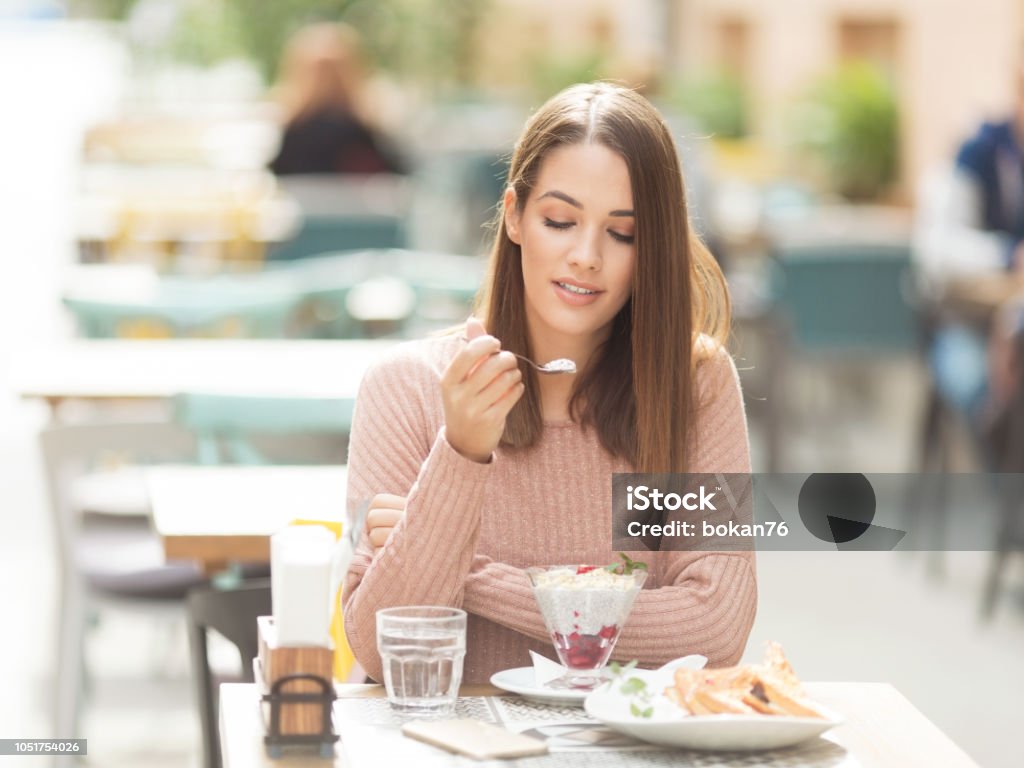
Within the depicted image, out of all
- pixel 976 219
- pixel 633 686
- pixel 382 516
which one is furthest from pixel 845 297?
pixel 633 686

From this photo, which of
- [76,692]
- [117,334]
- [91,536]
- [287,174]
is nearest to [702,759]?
[76,692]

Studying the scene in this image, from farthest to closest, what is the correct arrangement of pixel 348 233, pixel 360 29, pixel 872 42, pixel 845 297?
pixel 360 29, pixel 872 42, pixel 348 233, pixel 845 297

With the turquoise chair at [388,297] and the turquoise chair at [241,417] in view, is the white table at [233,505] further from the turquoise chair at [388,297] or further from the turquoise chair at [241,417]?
the turquoise chair at [388,297]

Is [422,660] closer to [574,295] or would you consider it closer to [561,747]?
[561,747]

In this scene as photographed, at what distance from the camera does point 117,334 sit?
5414 mm

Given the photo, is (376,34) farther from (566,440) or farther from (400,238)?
(566,440)

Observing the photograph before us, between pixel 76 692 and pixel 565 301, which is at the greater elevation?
pixel 565 301

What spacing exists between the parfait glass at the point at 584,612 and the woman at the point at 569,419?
0.16 m

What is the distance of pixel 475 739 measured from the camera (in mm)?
1763

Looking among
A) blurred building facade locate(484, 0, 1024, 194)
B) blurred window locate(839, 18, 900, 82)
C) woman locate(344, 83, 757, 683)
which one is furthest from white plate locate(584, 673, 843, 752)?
blurred window locate(839, 18, 900, 82)

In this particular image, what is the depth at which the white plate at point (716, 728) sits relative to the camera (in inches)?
68.1

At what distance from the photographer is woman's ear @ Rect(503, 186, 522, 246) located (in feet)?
7.66

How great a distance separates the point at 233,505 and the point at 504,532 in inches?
38.7

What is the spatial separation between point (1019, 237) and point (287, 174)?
3.75 m
